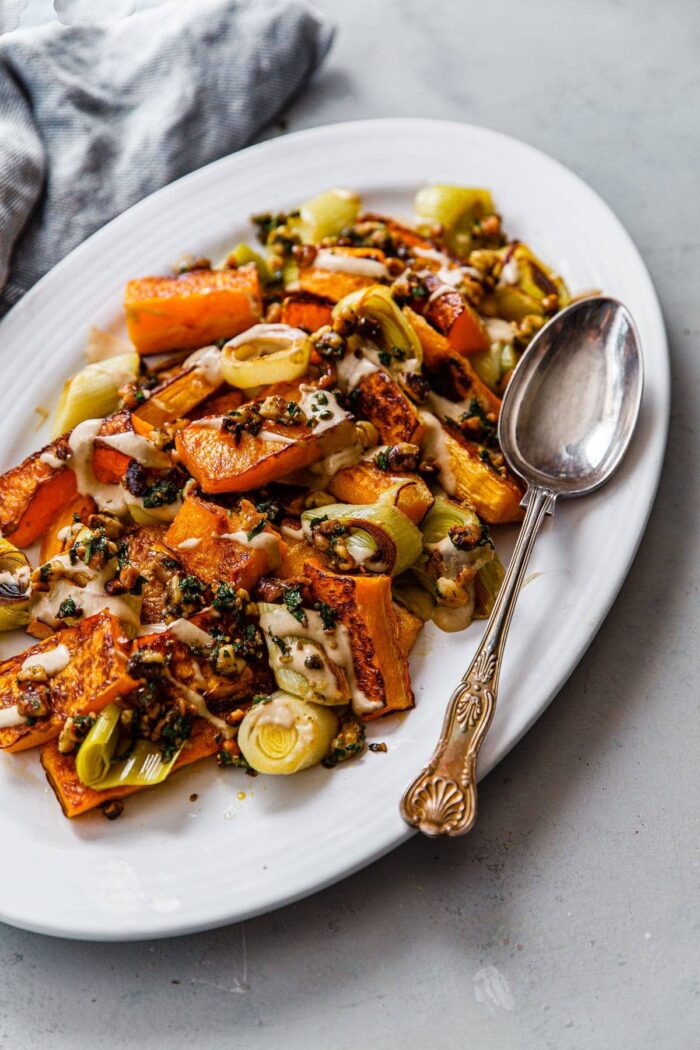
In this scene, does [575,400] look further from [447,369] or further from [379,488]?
[379,488]

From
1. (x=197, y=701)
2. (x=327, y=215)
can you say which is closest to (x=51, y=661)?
(x=197, y=701)

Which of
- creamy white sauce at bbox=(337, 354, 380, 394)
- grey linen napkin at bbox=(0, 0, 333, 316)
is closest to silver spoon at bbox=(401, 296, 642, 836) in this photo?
creamy white sauce at bbox=(337, 354, 380, 394)

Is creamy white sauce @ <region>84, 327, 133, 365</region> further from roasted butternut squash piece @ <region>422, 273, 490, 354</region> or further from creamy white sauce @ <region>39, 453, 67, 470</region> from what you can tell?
roasted butternut squash piece @ <region>422, 273, 490, 354</region>

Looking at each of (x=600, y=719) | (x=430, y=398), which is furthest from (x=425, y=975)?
(x=430, y=398)

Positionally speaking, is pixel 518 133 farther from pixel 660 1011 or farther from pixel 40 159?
pixel 660 1011

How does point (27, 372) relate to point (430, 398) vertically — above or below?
below

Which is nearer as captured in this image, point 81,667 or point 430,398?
point 81,667

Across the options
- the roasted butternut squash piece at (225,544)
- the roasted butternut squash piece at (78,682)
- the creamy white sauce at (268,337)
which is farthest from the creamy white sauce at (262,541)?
the creamy white sauce at (268,337)

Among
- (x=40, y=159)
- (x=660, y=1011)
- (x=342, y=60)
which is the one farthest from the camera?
(x=342, y=60)
